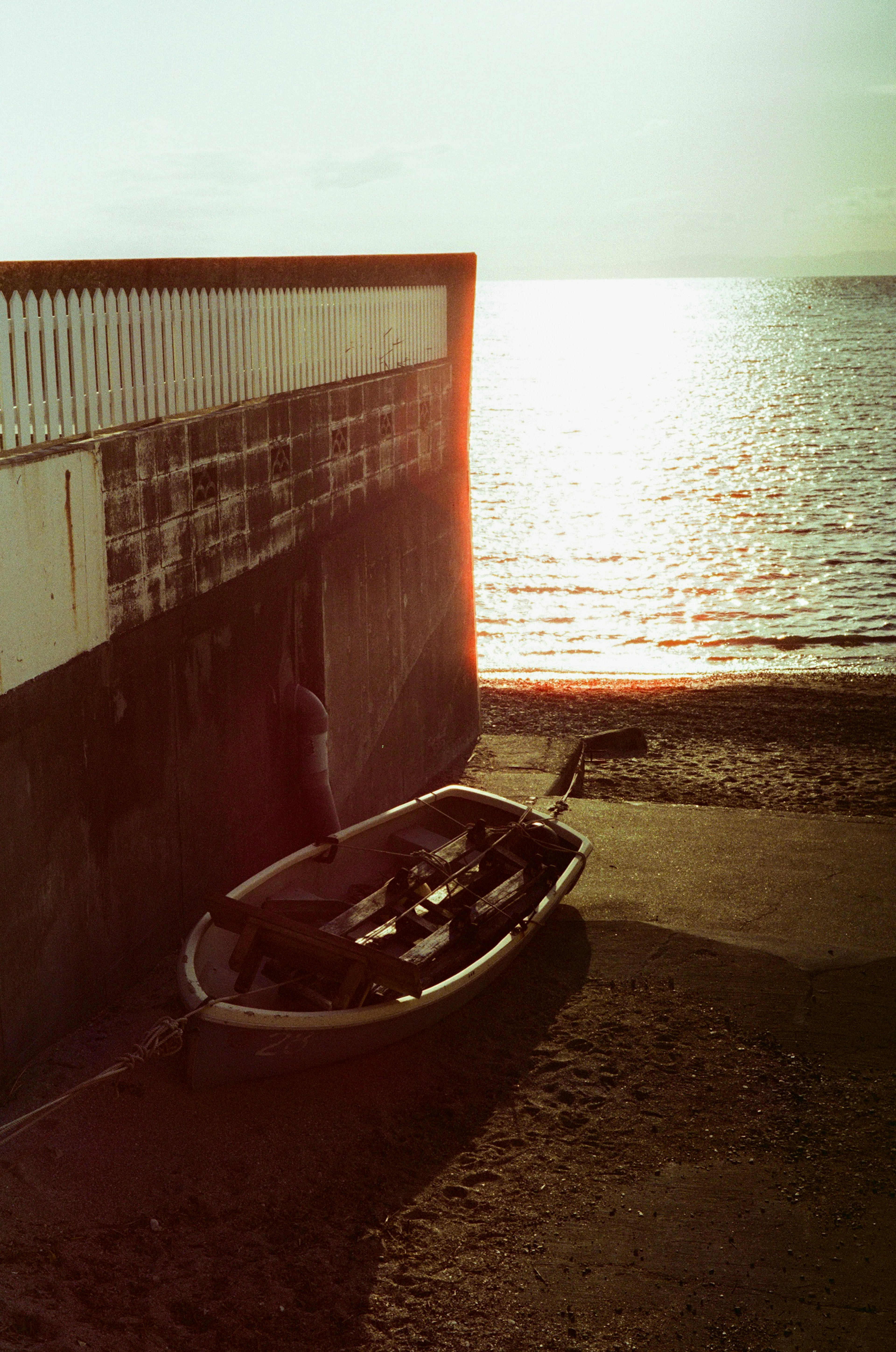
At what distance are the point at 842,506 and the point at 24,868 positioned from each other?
4698 cm

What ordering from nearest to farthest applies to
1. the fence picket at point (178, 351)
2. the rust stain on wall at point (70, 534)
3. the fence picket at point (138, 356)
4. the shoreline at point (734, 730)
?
the rust stain on wall at point (70, 534), the fence picket at point (138, 356), the fence picket at point (178, 351), the shoreline at point (734, 730)

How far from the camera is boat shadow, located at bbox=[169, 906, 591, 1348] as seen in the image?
6.84 m

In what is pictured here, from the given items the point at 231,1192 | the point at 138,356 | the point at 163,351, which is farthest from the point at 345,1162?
the point at 163,351

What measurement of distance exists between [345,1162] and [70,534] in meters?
4.18

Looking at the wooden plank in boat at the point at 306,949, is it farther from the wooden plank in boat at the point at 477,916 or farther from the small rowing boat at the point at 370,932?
the wooden plank in boat at the point at 477,916

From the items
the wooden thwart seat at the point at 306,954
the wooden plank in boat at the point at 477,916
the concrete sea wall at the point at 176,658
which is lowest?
the wooden plank in boat at the point at 477,916

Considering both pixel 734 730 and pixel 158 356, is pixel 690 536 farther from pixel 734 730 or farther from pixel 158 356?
pixel 158 356

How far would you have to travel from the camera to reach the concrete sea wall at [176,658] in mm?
7750

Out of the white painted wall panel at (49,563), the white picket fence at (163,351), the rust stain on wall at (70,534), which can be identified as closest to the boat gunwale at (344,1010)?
the white painted wall panel at (49,563)

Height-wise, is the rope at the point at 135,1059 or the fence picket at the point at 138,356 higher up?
the fence picket at the point at 138,356

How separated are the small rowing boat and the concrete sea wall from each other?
0.77m

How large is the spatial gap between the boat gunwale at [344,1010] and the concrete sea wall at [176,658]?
67 cm

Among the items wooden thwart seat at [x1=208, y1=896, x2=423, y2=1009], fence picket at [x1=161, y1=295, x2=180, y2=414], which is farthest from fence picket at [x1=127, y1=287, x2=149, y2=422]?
wooden thwart seat at [x1=208, y1=896, x2=423, y2=1009]

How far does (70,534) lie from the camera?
7781 mm
